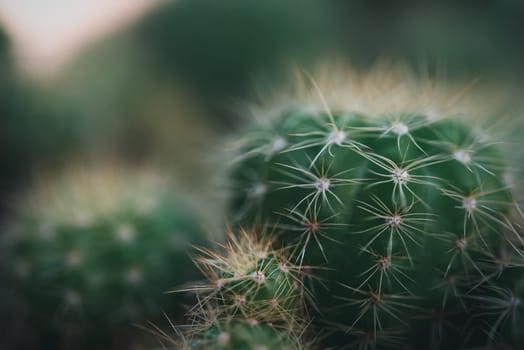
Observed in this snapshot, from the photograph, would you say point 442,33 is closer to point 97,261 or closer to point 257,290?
point 97,261

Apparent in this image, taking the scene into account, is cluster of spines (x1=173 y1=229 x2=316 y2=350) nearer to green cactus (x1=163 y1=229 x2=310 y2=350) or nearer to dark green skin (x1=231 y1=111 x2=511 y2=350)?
green cactus (x1=163 y1=229 x2=310 y2=350)

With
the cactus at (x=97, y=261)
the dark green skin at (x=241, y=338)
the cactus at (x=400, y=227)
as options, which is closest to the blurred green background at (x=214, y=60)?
the cactus at (x=97, y=261)

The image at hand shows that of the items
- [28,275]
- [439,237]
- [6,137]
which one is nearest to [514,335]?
[439,237]

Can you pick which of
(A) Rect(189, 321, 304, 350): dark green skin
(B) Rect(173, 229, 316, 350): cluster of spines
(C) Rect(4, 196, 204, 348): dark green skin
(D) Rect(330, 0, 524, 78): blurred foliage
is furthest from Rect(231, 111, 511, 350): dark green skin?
(D) Rect(330, 0, 524, 78): blurred foliage

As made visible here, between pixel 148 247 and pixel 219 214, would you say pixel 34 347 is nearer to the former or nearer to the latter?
pixel 148 247

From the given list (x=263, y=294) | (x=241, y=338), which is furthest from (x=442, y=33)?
(x=241, y=338)

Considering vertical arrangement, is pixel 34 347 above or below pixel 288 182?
below
